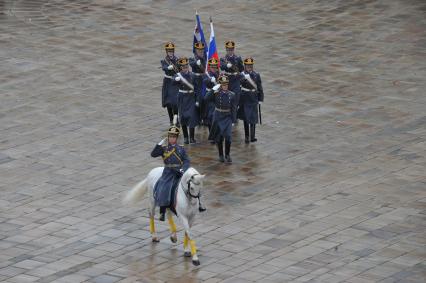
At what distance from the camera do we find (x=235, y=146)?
2742 centimetres

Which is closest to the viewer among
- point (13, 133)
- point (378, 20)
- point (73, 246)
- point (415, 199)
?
point (73, 246)

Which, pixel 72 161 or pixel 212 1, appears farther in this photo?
pixel 212 1

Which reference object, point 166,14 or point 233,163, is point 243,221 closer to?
point 233,163

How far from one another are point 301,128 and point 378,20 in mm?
11245

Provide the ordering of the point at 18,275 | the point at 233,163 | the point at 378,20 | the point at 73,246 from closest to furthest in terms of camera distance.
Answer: the point at 18,275, the point at 73,246, the point at 233,163, the point at 378,20

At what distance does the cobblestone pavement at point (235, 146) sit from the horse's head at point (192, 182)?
128 centimetres

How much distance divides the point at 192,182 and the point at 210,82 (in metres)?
7.61

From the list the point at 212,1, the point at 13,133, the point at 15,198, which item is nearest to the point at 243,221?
the point at 15,198

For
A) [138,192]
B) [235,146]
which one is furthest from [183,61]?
[138,192]

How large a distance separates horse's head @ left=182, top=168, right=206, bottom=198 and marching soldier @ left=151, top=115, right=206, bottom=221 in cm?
48

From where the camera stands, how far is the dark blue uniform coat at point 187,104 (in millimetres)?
27469

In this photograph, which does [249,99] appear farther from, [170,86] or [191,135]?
[170,86]

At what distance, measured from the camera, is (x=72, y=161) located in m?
26.2

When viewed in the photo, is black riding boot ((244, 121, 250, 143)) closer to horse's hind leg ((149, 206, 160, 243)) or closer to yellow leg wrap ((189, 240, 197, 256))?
horse's hind leg ((149, 206, 160, 243))
